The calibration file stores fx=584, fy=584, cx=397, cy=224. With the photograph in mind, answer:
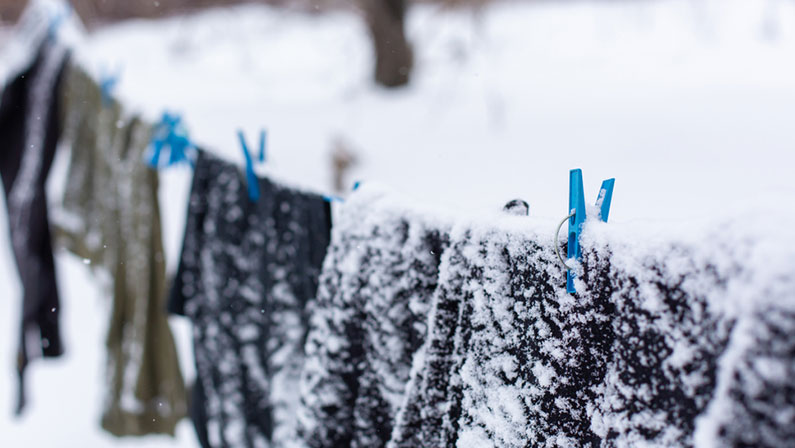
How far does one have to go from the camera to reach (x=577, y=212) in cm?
47

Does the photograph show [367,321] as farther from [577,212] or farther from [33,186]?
[33,186]

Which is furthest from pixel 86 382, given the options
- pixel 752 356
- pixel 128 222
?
pixel 752 356

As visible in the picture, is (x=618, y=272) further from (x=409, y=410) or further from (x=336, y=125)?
(x=336, y=125)

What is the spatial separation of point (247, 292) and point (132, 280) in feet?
2.28

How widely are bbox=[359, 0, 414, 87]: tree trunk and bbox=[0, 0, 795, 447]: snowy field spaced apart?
16 centimetres

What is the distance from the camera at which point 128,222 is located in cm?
162

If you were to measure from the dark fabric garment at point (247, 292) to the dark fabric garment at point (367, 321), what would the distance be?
20 centimetres

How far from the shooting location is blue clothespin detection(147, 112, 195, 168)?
128 centimetres

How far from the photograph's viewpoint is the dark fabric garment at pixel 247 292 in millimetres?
987

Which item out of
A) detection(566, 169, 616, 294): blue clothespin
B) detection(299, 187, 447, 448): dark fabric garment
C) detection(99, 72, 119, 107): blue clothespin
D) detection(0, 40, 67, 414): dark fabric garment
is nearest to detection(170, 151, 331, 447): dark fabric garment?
detection(299, 187, 447, 448): dark fabric garment

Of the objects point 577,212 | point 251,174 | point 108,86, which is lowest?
point 577,212

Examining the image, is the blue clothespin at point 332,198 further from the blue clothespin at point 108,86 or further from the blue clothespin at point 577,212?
the blue clothespin at point 108,86

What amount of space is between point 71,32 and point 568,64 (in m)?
6.05

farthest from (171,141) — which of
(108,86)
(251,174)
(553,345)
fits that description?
(553,345)
